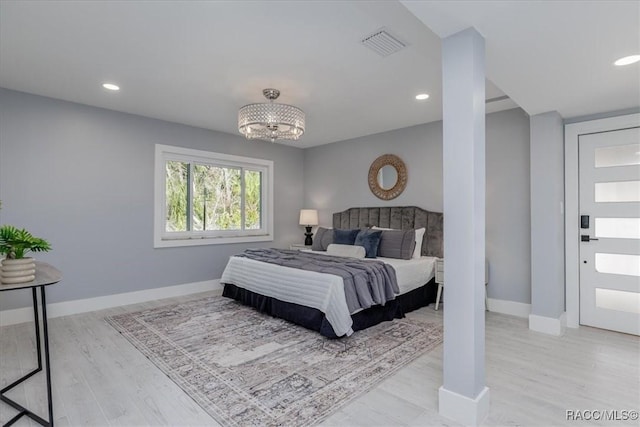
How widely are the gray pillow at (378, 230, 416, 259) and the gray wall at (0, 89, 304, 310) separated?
2.69 meters

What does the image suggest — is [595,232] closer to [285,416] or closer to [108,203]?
[285,416]

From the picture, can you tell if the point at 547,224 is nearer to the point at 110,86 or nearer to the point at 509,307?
the point at 509,307

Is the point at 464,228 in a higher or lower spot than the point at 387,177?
lower

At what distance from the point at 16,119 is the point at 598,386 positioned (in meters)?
5.77

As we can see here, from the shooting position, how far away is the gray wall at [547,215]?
132 inches

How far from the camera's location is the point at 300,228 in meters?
6.46

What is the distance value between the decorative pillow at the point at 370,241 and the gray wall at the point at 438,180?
2.69 feet

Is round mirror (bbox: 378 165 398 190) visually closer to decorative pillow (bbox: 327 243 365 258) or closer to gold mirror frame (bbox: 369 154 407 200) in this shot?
gold mirror frame (bbox: 369 154 407 200)

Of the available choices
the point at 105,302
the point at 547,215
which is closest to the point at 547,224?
the point at 547,215

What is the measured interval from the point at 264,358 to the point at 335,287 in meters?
0.87

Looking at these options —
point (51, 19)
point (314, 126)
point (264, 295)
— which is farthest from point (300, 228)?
point (51, 19)

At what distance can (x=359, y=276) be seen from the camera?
3.31 m

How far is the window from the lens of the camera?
471cm

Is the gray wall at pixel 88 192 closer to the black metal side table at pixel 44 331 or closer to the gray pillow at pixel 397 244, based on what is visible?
the black metal side table at pixel 44 331
